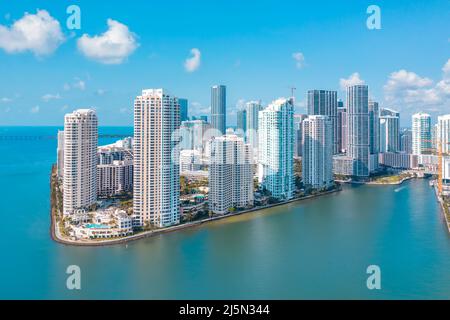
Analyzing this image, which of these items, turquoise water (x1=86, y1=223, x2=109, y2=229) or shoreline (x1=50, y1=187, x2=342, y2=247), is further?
turquoise water (x1=86, y1=223, x2=109, y2=229)

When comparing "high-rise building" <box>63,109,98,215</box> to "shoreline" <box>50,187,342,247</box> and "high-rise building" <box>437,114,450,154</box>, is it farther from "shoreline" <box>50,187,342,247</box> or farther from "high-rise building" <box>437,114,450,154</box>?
"high-rise building" <box>437,114,450,154</box>

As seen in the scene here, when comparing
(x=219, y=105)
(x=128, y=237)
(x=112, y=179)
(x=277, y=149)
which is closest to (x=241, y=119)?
(x=219, y=105)

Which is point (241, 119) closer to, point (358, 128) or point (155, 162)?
point (358, 128)

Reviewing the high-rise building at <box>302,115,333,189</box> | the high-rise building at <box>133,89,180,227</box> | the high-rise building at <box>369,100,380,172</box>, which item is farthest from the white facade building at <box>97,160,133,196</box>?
the high-rise building at <box>369,100,380,172</box>

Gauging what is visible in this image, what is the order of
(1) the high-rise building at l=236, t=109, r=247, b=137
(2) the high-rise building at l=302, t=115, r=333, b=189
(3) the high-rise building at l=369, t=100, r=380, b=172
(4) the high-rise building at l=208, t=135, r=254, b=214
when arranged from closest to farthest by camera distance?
(4) the high-rise building at l=208, t=135, r=254, b=214
(2) the high-rise building at l=302, t=115, r=333, b=189
(3) the high-rise building at l=369, t=100, r=380, b=172
(1) the high-rise building at l=236, t=109, r=247, b=137

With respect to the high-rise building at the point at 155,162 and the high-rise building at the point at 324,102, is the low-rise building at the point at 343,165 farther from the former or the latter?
the high-rise building at the point at 155,162

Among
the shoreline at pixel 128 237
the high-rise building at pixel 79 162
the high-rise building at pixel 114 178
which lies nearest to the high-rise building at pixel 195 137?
the high-rise building at pixel 114 178
